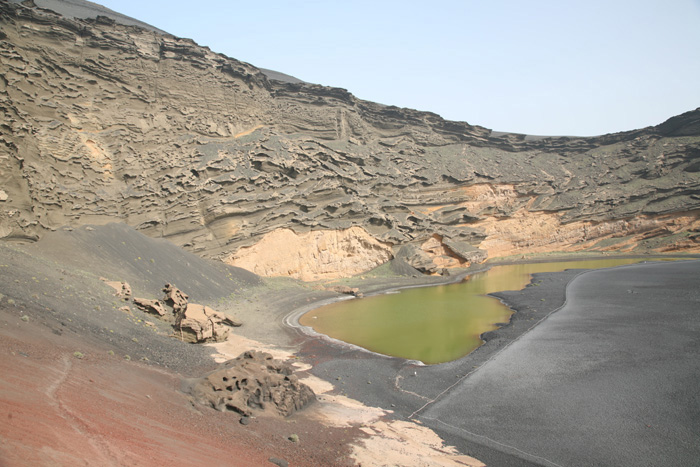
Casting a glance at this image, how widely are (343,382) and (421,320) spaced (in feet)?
33.5

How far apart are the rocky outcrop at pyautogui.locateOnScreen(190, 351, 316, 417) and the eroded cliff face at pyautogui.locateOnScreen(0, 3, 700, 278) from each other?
12.9 metres

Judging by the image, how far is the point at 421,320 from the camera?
72.2ft

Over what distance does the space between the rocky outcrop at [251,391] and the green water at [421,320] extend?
6.89 metres

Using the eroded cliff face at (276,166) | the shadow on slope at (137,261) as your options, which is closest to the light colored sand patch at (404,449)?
the shadow on slope at (137,261)

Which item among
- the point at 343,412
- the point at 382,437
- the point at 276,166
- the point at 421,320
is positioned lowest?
the point at 421,320

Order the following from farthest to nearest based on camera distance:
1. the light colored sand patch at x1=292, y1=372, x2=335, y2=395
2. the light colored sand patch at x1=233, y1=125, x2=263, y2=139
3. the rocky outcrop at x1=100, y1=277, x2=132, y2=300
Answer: the light colored sand patch at x1=233, y1=125, x2=263, y2=139 → the rocky outcrop at x1=100, y1=277, x2=132, y2=300 → the light colored sand patch at x1=292, y1=372, x2=335, y2=395

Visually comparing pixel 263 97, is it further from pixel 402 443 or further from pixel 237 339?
pixel 402 443

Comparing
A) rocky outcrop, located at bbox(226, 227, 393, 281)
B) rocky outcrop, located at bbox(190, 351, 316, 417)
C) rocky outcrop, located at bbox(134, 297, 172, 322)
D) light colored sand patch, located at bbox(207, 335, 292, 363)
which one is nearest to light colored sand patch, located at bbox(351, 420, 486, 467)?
rocky outcrop, located at bbox(190, 351, 316, 417)

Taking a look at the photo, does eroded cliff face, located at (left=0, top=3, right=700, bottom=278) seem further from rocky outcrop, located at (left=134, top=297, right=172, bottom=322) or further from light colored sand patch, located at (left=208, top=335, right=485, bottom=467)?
light colored sand patch, located at (left=208, top=335, right=485, bottom=467)

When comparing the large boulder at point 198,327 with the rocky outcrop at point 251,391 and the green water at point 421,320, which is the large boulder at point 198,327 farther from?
the rocky outcrop at point 251,391

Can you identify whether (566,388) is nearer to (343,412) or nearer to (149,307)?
(343,412)

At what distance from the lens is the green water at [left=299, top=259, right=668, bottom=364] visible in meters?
17.1

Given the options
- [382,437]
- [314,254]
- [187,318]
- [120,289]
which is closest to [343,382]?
[382,437]

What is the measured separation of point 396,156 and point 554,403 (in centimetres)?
3998
